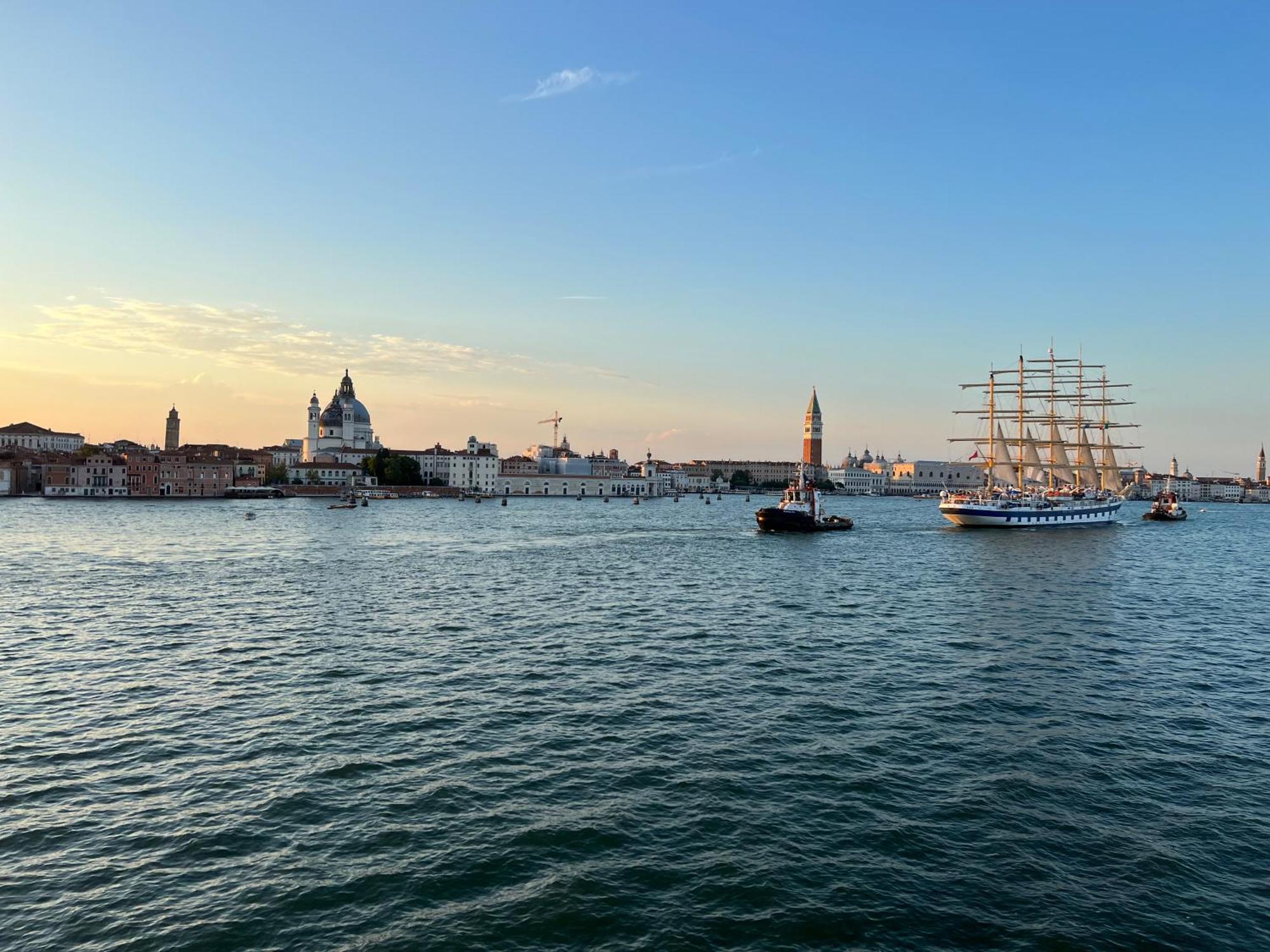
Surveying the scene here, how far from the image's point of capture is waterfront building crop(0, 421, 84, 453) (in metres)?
175

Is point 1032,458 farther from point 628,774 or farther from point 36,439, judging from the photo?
point 36,439

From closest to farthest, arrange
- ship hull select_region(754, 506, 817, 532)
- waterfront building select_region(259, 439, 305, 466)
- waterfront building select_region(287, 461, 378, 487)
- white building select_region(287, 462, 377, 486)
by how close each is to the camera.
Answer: ship hull select_region(754, 506, 817, 532) < waterfront building select_region(287, 461, 378, 487) < white building select_region(287, 462, 377, 486) < waterfront building select_region(259, 439, 305, 466)

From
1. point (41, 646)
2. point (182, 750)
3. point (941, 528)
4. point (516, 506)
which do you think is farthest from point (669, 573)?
point (516, 506)

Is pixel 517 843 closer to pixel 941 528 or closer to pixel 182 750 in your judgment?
pixel 182 750

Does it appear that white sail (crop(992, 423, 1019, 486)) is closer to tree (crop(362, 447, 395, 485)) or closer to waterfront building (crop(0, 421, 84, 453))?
tree (crop(362, 447, 395, 485))

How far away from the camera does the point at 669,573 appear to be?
46.1 meters

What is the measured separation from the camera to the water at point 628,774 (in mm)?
9656

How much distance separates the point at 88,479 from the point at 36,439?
57636 mm

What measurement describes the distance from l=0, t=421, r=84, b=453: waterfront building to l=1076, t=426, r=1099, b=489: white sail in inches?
7679

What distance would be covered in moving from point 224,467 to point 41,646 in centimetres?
13942

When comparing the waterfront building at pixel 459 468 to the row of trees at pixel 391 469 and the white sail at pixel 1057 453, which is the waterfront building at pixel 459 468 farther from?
the white sail at pixel 1057 453

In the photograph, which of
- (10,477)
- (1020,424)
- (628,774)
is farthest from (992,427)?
(10,477)

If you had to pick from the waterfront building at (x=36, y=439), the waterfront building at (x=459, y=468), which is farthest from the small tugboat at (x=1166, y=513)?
the waterfront building at (x=36, y=439)

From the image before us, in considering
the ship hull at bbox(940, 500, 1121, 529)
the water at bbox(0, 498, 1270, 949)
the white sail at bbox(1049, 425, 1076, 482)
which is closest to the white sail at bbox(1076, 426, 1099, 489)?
the white sail at bbox(1049, 425, 1076, 482)
